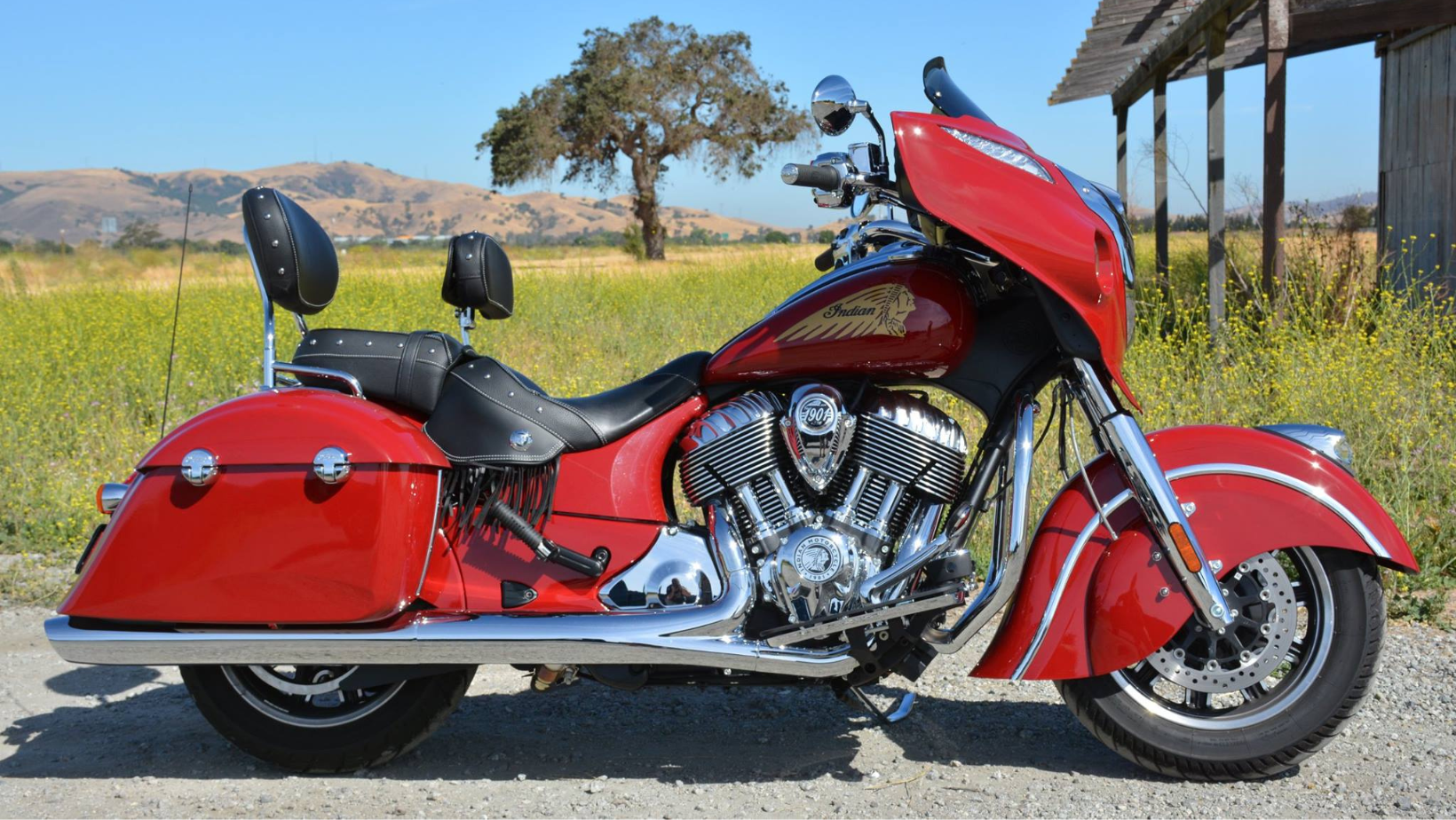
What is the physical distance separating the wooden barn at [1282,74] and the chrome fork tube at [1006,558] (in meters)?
4.89

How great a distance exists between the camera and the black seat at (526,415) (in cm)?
305

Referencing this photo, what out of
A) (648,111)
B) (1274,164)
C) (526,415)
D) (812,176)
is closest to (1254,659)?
(812,176)

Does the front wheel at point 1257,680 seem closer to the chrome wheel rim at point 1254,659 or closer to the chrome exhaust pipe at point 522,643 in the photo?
the chrome wheel rim at point 1254,659

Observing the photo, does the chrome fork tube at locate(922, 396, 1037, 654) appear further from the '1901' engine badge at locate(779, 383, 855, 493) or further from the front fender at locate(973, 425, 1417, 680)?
the '1901' engine badge at locate(779, 383, 855, 493)

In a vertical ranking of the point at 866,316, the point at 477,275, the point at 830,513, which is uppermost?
the point at 477,275

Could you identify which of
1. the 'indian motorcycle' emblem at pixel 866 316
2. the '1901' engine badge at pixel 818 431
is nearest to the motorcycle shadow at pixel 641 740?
the '1901' engine badge at pixel 818 431

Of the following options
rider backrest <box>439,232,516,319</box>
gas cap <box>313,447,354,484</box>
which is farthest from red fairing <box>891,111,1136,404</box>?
gas cap <box>313,447,354,484</box>

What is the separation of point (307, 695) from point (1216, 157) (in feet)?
24.4

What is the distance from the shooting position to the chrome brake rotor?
297cm

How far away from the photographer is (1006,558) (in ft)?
9.40

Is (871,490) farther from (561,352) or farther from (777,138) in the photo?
(777,138)

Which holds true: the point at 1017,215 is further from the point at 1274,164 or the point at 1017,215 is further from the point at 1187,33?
the point at 1187,33

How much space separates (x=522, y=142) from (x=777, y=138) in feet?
26.3

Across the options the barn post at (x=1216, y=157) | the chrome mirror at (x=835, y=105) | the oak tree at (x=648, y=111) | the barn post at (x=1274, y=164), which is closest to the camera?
the chrome mirror at (x=835, y=105)
